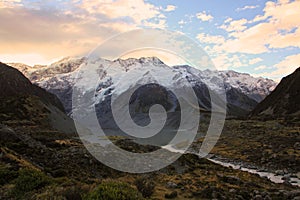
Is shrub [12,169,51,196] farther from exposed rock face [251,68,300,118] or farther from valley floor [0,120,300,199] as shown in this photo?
exposed rock face [251,68,300,118]

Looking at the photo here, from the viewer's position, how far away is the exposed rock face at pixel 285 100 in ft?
420

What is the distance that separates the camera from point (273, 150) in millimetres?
59031

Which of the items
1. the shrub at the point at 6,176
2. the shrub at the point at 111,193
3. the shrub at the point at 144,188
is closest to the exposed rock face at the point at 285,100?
the shrub at the point at 144,188

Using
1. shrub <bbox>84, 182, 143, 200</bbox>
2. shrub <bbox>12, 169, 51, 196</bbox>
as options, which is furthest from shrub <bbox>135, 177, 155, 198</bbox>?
shrub <bbox>84, 182, 143, 200</bbox>

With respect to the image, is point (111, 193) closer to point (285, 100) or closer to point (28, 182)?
point (28, 182)

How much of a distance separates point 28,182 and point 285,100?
139736 millimetres

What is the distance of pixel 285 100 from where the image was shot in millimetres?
137750

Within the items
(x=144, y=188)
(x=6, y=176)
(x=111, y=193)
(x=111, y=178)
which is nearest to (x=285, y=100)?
(x=111, y=178)

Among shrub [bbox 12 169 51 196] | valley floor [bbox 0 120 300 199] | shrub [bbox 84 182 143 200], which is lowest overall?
valley floor [bbox 0 120 300 199]

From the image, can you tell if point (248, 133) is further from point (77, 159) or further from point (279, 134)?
point (77, 159)

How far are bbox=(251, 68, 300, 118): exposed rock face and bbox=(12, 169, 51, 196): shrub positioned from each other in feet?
399

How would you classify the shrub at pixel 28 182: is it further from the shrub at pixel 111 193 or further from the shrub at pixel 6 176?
the shrub at pixel 111 193

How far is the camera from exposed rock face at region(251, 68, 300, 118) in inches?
5039

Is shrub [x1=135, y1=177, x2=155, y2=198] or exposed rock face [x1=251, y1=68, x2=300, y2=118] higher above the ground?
exposed rock face [x1=251, y1=68, x2=300, y2=118]
